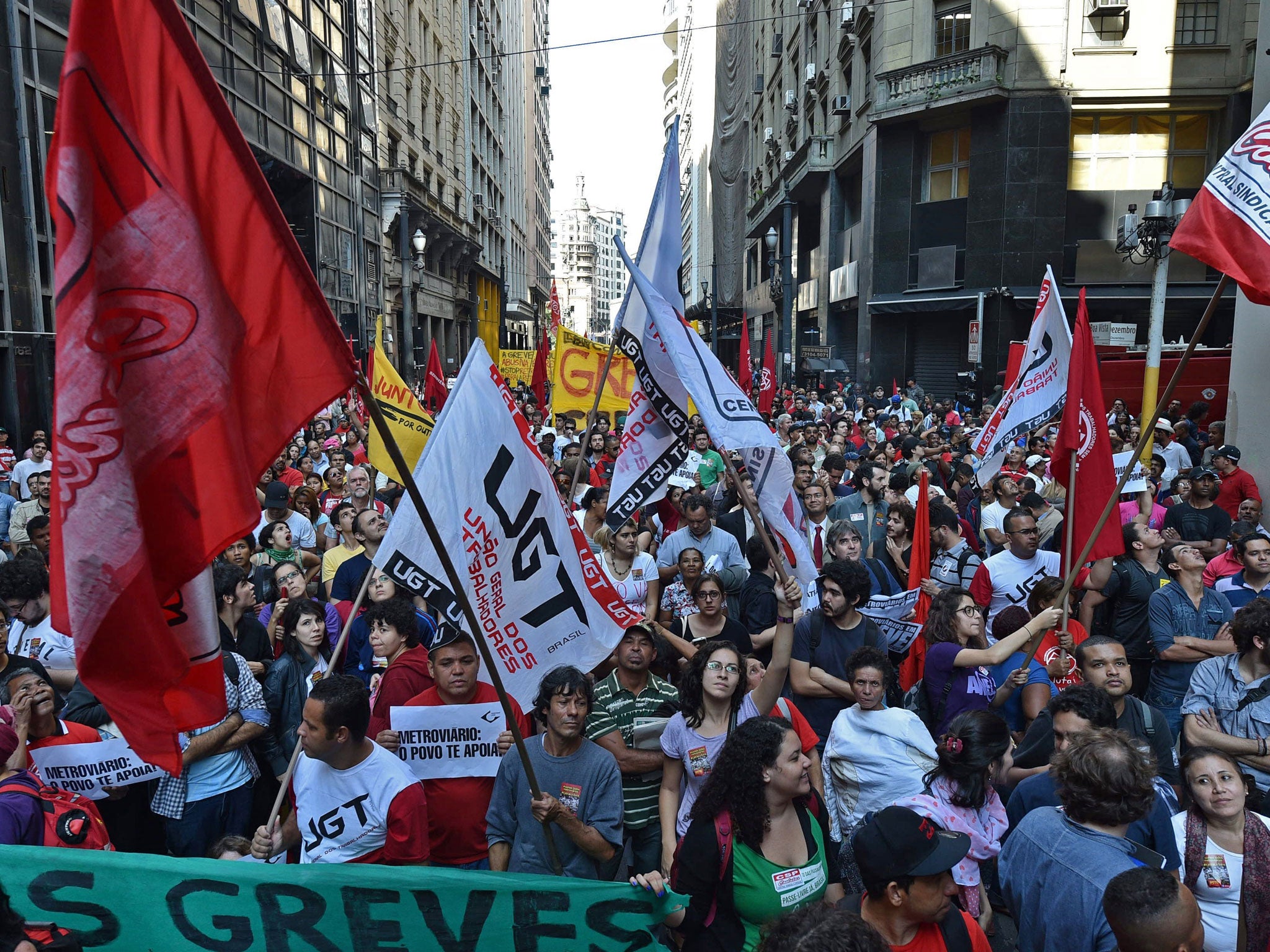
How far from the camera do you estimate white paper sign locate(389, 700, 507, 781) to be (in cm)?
400

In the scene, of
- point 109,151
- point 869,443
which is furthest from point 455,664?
point 869,443

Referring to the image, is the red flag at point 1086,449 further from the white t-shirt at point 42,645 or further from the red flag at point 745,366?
the red flag at point 745,366

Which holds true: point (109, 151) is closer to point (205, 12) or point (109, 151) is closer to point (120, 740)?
point (120, 740)

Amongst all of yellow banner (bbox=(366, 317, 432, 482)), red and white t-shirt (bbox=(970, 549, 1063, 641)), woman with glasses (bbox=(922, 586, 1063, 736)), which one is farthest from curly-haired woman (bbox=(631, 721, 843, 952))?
yellow banner (bbox=(366, 317, 432, 482))

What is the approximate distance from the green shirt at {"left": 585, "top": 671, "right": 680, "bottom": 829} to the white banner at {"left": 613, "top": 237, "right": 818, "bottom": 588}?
1.02 meters

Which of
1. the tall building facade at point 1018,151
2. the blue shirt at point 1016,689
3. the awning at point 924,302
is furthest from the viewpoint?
the awning at point 924,302

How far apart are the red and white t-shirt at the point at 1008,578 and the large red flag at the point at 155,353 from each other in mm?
4807

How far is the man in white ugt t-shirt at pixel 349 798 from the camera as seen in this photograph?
3453 millimetres

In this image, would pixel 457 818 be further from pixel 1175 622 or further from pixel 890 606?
pixel 1175 622

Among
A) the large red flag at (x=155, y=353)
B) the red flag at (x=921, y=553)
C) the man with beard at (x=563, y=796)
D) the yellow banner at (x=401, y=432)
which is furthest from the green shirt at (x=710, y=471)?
the large red flag at (x=155, y=353)

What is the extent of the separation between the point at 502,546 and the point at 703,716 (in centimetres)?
112

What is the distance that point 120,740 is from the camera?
405 centimetres

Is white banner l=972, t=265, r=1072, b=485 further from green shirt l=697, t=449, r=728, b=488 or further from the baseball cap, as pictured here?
the baseball cap

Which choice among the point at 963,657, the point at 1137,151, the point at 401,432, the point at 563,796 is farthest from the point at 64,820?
the point at 1137,151
